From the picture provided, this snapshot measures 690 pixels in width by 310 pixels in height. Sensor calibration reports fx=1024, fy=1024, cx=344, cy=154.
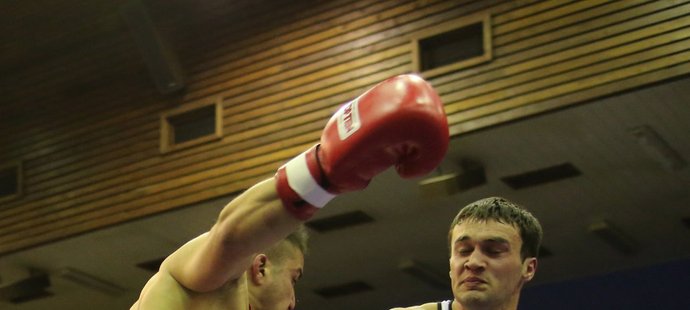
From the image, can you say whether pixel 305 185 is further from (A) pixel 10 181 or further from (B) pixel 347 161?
(A) pixel 10 181

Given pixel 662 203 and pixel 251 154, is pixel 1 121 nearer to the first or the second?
pixel 251 154

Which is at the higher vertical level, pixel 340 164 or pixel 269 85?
pixel 269 85

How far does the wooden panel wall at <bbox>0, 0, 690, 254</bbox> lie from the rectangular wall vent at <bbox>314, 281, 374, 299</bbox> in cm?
289

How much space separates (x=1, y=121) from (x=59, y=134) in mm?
885

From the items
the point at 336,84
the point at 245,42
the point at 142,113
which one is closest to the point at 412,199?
the point at 336,84

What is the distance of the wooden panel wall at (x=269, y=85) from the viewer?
8.02 m

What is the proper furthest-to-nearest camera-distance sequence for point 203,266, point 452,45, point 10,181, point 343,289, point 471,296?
point 343,289 → point 10,181 → point 452,45 → point 471,296 → point 203,266

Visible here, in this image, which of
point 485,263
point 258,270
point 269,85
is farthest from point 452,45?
point 258,270

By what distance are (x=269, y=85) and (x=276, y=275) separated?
6105 millimetres

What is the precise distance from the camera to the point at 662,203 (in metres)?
9.64

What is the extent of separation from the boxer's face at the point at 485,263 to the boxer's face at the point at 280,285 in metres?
0.67

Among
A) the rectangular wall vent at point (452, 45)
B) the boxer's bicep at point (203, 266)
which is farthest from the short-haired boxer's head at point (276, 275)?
the rectangular wall vent at point (452, 45)

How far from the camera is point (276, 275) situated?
368 centimetres

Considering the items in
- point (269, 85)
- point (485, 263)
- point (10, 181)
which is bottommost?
point (485, 263)
